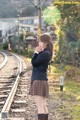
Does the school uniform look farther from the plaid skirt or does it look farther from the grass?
the grass

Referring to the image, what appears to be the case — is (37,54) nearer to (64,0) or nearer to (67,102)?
(67,102)

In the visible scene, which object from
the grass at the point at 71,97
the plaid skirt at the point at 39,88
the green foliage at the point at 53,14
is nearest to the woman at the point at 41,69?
the plaid skirt at the point at 39,88

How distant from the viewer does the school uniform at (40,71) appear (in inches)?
265

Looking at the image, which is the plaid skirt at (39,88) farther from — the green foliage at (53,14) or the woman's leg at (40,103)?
the green foliage at (53,14)

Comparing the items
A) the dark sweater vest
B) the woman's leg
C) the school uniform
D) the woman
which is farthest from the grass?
the dark sweater vest

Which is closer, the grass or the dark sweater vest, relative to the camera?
the dark sweater vest

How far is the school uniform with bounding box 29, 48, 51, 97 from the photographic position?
6.73 meters

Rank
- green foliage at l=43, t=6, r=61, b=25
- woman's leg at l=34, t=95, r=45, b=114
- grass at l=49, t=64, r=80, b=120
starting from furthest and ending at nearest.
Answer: green foliage at l=43, t=6, r=61, b=25 → grass at l=49, t=64, r=80, b=120 → woman's leg at l=34, t=95, r=45, b=114

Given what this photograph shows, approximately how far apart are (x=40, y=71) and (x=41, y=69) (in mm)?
43

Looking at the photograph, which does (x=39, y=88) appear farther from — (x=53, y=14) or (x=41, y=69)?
(x=53, y=14)

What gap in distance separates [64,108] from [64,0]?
1215 centimetres

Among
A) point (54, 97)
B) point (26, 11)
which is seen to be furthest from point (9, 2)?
point (54, 97)

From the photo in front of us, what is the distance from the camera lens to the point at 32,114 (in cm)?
788

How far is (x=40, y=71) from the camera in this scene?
268 inches
